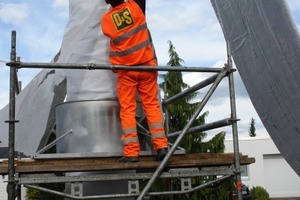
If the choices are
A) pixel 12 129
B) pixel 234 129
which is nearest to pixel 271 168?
pixel 234 129

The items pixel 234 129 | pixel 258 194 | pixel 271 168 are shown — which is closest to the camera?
pixel 234 129

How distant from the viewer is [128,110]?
4.07 metres

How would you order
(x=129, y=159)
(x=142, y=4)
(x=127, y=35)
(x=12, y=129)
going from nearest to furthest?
(x=12, y=129) → (x=129, y=159) → (x=127, y=35) → (x=142, y=4)

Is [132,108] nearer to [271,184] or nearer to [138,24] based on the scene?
[138,24]

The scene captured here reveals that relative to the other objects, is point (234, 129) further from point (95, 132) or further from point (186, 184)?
point (95, 132)

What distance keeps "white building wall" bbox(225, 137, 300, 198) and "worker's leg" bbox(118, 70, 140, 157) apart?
24.5 m

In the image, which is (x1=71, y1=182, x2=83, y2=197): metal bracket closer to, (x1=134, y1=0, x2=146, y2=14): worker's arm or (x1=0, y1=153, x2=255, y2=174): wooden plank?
(x1=0, y1=153, x2=255, y2=174): wooden plank

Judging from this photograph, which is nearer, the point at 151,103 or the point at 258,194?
the point at 151,103

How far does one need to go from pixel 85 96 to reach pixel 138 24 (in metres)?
0.80

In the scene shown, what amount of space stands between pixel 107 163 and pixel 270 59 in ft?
4.78

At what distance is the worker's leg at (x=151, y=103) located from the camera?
4074mm

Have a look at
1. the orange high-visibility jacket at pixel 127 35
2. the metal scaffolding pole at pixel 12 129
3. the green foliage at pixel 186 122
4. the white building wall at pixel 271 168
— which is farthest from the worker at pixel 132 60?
the white building wall at pixel 271 168

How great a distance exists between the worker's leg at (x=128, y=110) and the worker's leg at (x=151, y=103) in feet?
0.27

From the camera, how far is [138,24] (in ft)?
13.7
